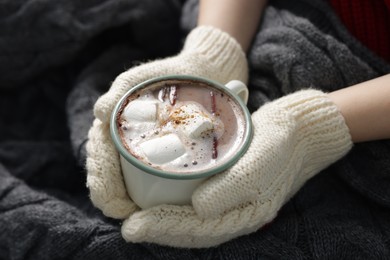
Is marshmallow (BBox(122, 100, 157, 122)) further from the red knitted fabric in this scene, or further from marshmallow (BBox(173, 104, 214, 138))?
the red knitted fabric

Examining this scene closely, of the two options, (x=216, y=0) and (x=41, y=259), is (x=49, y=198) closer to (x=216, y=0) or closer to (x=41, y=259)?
(x=41, y=259)

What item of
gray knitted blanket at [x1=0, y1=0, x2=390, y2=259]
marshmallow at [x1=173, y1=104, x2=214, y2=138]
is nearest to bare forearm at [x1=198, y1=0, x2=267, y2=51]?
gray knitted blanket at [x1=0, y1=0, x2=390, y2=259]

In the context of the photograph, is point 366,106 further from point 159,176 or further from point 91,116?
point 91,116

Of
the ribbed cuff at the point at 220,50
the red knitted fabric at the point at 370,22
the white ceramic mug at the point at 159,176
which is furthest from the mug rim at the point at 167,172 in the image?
the red knitted fabric at the point at 370,22

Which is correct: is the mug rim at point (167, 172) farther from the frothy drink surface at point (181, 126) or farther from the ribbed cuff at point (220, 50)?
the ribbed cuff at point (220, 50)

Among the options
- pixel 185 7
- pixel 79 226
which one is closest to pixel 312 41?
pixel 185 7
